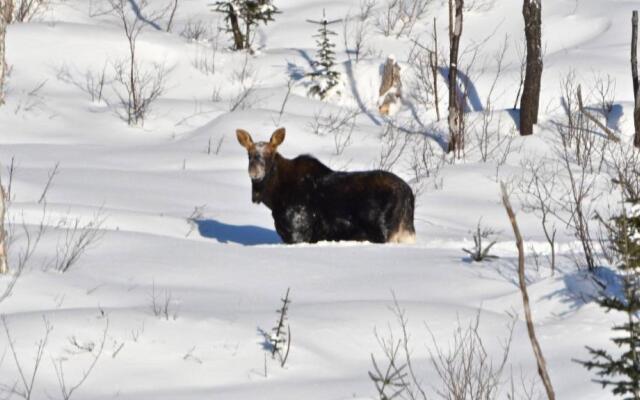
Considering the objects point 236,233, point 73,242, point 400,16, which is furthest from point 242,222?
point 400,16

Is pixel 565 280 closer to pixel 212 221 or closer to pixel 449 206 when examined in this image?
pixel 212 221

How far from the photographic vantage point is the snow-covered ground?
6.13 metres

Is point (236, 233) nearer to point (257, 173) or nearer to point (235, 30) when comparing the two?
point (257, 173)

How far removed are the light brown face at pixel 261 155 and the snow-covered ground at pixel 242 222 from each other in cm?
96

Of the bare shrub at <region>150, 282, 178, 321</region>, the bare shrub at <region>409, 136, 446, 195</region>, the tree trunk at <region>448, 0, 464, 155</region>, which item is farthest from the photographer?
the tree trunk at <region>448, 0, 464, 155</region>

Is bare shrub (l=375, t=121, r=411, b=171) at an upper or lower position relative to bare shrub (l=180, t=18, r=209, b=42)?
lower

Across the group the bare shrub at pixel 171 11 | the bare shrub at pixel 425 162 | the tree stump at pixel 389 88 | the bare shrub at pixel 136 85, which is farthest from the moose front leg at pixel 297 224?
the bare shrub at pixel 171 11

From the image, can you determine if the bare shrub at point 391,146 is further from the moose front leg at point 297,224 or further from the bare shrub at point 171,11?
the bare shrub at point 171,11

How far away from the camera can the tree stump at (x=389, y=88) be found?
22.9 metres

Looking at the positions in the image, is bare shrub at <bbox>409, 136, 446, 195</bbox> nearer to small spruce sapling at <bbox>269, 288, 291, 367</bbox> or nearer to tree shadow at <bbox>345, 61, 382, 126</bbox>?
tree shadow at <bbox>345, 61, 382, 126</bbox>

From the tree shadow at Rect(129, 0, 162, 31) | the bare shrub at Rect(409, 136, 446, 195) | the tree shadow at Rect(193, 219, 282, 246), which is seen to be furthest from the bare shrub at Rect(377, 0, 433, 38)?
the tree shadow at Rect(193, 219, 282, 246)

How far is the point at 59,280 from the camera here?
299 inches

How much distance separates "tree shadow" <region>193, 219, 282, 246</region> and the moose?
1.05 metres

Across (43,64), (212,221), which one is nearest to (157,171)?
(212,221)
